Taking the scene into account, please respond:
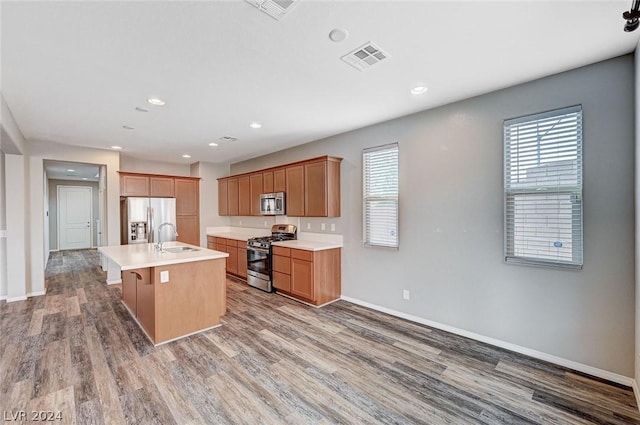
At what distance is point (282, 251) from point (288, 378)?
2337 mm

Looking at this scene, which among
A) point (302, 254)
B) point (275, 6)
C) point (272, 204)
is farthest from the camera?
point (272, 204)

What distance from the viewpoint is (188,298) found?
3242 mm

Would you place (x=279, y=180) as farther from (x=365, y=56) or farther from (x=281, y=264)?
(x=365, y=56)

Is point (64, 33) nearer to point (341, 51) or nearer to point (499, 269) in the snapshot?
point (341, 51)

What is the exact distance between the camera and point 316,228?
4949 mm

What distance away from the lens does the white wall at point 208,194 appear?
22.6 feet

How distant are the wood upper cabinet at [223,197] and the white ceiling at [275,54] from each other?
330cm

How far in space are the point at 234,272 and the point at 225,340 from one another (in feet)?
9.56

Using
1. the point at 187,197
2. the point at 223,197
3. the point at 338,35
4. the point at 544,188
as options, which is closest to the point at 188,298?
the point at 338,35

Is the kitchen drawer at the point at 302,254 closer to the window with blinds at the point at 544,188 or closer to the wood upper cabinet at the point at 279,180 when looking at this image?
the wood upper cabinet at the point at 279,180

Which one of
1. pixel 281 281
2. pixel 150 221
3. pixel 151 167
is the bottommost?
pixel 281 281

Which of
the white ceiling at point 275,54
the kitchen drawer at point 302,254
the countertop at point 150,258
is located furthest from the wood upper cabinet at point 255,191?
the countertop at point 150,258

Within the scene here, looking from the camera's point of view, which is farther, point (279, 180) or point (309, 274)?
point (279, 180)

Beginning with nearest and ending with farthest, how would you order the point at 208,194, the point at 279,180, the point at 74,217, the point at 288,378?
1. the point at 288,378
2. the point at 279,180
3. the point at 208,194
4. the point at 74,217
